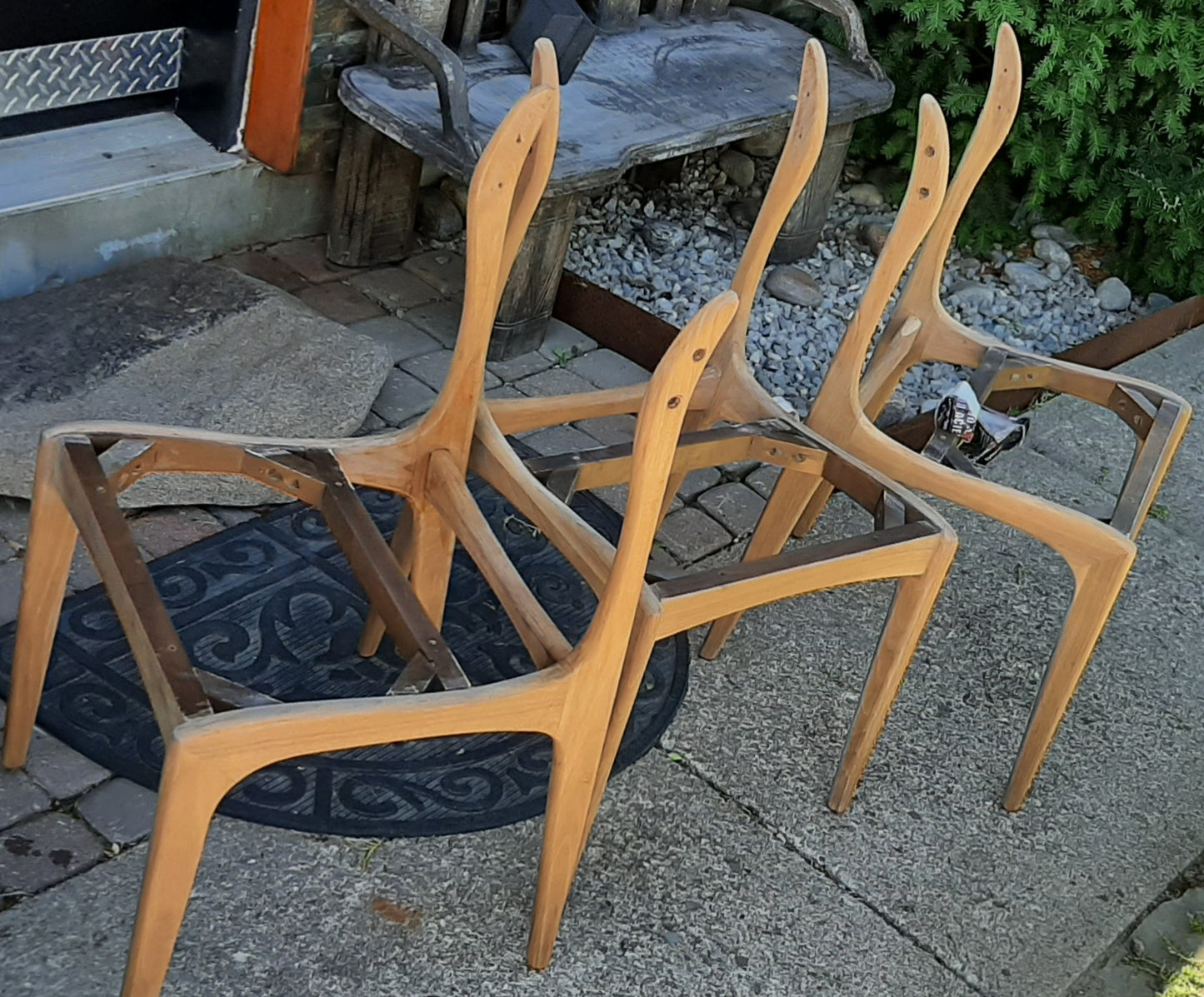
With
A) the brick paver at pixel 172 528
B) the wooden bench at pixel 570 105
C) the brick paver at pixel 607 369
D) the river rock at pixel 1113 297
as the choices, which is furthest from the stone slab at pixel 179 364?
the river rock at pixel 1113 297

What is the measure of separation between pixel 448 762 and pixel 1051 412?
2.18m

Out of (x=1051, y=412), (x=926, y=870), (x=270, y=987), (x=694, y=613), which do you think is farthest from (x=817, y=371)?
(x=270, y=987)

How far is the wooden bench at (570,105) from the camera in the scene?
11.5 ft

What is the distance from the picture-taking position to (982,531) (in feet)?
11.6

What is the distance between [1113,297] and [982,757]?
8.22 ft

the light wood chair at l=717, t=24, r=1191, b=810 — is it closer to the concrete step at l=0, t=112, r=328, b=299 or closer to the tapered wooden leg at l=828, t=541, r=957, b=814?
the tapered wooden leg at l=828, t=541, r=957, b=814

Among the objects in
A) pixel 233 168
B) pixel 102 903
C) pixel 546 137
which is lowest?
pixel 102 903

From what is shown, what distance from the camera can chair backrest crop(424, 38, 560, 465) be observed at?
2.04 meters

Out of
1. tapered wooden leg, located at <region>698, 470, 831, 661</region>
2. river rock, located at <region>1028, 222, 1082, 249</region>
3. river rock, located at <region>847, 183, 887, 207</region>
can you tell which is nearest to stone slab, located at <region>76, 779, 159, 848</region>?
tapered wooden leg, located at <region>698, 470, 831, 661</region>

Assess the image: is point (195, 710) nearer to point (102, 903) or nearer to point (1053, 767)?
point (102, 903)

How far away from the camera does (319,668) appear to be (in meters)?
2.69

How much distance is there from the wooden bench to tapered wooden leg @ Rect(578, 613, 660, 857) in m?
1.56

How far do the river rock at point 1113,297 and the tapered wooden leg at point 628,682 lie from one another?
326 centimetres

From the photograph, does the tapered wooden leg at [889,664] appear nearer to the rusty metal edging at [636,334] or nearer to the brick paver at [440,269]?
the rusty metal edging at [636,334]
